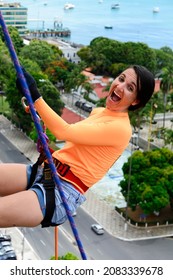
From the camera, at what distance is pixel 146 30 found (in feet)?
344

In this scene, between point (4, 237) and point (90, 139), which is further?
point (4, 237)

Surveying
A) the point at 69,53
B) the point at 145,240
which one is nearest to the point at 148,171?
the point at 145,240

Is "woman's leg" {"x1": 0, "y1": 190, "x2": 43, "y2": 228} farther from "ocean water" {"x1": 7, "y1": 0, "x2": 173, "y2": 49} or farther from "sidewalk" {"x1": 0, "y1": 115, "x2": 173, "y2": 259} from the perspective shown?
"ocean water" {"x1": 7, "y1": 0, "x2": 173, "y2": 49}

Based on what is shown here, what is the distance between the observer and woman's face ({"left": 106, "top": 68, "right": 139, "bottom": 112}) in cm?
556

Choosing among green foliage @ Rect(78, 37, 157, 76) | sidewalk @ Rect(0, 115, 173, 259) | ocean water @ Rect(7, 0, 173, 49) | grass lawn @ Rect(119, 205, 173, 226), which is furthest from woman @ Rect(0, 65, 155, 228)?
ocean water @ Rect(7, 0, 173, 49)

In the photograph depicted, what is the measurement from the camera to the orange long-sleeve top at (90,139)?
5.43m

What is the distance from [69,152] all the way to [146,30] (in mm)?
102365

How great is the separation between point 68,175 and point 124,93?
3.46 ft

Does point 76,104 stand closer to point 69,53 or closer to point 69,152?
point 69,53

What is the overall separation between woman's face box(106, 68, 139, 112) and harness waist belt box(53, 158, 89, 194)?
31.5 inches

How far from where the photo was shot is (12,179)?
5676 millimetres

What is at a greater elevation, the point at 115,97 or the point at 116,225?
the point at 115,97

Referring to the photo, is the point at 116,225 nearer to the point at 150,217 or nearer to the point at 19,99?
the point at 150,217

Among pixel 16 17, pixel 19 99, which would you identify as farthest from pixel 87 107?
pixel 16 17
